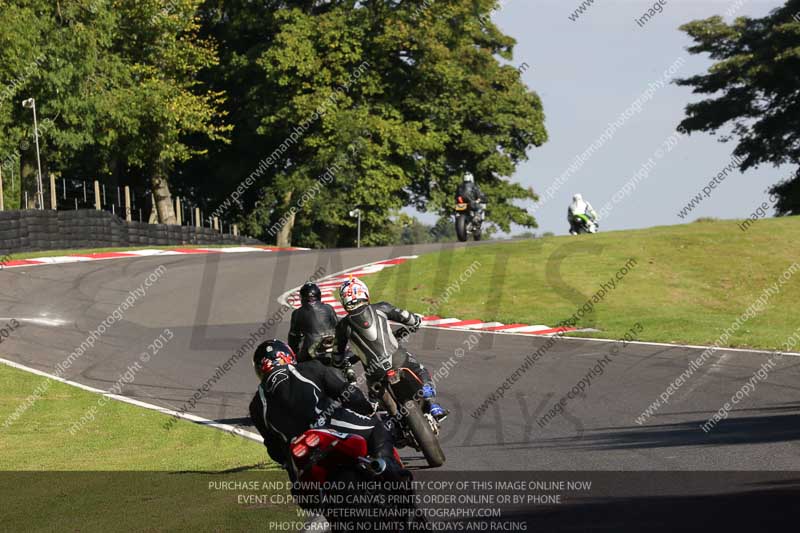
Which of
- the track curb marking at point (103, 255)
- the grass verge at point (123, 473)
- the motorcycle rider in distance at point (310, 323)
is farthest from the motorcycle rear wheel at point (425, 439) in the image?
the track curb marking at point (103, 255)

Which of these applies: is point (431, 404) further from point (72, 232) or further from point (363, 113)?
point (363, 113)

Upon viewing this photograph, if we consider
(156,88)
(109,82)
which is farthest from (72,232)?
(156,88)

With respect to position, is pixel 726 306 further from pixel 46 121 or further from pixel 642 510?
pixel 46 121

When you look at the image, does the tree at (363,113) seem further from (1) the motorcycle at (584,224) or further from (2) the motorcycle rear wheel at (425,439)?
(2) the motorcycle rear wheel at (425,439)

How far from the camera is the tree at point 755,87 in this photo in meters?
44.8

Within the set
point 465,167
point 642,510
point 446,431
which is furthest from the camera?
point 465,167

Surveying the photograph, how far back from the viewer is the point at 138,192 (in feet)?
164

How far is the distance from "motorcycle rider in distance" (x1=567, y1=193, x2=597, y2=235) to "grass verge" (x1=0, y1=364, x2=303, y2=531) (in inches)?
752

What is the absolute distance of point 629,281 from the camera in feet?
80.3

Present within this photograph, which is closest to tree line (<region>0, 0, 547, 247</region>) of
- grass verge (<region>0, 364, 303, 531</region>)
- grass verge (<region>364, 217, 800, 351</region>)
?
grass verge (<region>364, 217, 800, 351</region>)

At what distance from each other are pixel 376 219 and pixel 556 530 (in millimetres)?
38700

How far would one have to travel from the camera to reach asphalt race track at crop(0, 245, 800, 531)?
9.11 metres

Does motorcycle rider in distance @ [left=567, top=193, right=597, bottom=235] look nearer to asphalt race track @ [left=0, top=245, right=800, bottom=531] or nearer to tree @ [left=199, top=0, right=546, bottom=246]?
asphalt race track @ [left=0, top=245, right=800, bottom=531]

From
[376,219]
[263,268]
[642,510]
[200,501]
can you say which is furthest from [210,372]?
[376,219]
